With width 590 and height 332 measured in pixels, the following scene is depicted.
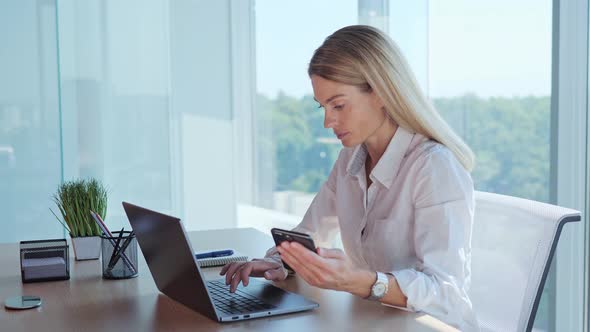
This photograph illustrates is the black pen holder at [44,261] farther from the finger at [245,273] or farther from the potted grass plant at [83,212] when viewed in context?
the finger at [245,273]

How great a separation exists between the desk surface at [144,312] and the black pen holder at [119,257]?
26 millimetres

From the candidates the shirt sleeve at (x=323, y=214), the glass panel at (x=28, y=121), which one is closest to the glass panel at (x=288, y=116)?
the glass panel at (x=28, y=121)

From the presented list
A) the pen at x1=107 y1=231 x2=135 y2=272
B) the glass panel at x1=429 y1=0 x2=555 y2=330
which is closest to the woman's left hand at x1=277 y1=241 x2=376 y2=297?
the pen at x1=107 y1=231 x2=135 y2=272

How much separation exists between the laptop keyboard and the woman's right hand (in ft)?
0.11

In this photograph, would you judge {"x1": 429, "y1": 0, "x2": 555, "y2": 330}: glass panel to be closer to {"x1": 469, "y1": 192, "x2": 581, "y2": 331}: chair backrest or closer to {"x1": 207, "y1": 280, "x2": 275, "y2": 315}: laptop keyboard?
{"x1": 469, "y1": 192, "x2": 581, "y2": 331}: chair backrest

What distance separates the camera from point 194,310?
148 cm

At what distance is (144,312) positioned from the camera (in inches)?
58.4

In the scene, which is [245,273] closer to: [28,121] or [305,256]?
[305,256]

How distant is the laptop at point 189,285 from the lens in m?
1.39

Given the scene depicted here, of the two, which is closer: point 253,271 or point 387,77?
point 253,271

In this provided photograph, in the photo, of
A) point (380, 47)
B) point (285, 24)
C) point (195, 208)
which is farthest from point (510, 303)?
point (285, 24)

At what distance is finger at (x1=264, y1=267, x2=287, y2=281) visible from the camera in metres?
1.74

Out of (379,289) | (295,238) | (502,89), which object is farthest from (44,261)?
(502,89)

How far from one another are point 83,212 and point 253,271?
59 centimetres
